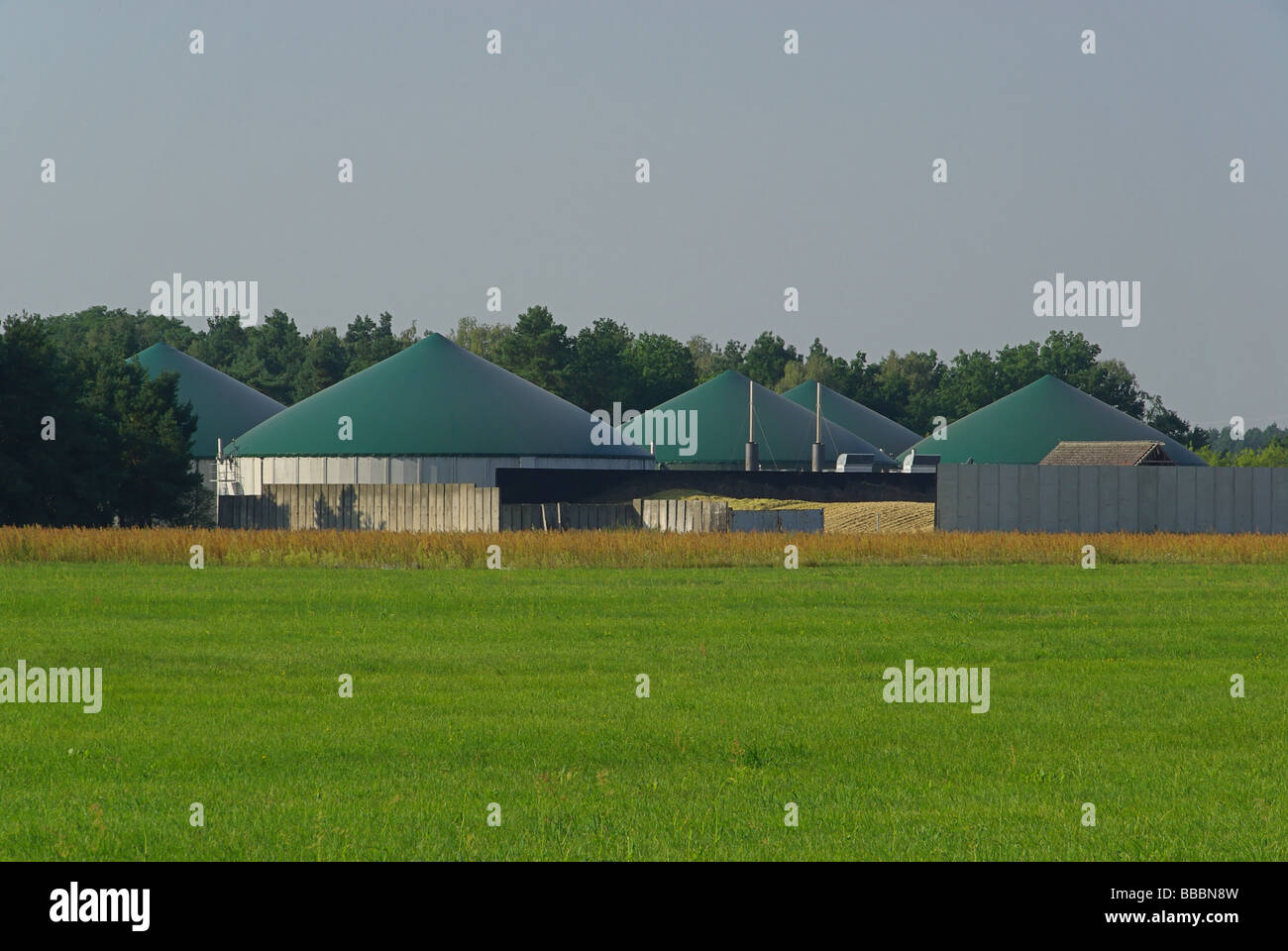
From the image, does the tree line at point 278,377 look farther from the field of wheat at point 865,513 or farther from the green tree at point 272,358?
the field of wheat at point 865,513

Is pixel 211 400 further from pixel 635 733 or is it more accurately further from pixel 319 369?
pixel 635 733

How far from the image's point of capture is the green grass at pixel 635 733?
34.3 feet

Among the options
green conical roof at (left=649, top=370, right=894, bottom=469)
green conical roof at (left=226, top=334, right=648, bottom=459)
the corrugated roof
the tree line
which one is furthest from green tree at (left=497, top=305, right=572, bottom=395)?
the corrugated roof

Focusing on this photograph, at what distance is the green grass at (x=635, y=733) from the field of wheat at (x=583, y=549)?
10.8 meters

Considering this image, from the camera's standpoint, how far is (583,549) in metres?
38.9

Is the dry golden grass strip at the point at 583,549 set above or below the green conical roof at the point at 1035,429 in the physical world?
below

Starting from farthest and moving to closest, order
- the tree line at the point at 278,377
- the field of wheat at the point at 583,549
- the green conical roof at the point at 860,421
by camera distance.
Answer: the green conical roof at the point at 860,421 → the tree line at the point at 278,377 → the field of wheat at the point at 583,549


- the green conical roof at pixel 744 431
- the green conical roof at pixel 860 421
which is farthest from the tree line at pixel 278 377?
the green conical roof at pixel 744 431

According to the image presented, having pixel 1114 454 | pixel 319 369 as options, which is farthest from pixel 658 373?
pixel 1114 454

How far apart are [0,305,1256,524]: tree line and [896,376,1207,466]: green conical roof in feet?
118

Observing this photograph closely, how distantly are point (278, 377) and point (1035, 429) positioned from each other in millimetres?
61785

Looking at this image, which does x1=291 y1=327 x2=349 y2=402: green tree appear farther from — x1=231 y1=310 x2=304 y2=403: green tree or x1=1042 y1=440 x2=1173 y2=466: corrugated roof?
x1=1042 y1=440 x2=1173 y2=466: corrugated roof
